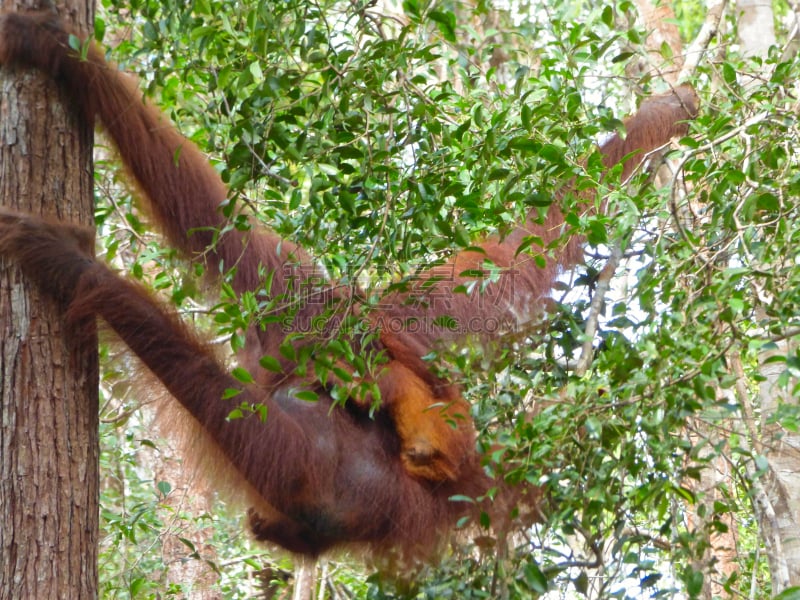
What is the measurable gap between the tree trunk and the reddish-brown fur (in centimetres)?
12

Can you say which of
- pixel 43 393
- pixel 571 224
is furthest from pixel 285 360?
pixel 571 224

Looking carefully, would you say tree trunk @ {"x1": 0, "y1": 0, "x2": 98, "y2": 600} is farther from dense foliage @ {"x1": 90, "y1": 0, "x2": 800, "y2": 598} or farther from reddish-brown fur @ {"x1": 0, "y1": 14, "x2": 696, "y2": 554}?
dense foliage @ {"x1": 90, "y1": 0, "x2": 800, "y2": 598}

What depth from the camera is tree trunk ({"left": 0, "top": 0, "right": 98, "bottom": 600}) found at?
300 cm

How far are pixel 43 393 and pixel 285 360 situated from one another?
136 centimetres

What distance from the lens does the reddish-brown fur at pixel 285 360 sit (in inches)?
141

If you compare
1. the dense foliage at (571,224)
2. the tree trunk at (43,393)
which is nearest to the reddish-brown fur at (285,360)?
the tree trunk at (43,393)

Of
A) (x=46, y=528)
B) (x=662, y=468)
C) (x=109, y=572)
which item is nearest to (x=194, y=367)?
(x=46, y=528)

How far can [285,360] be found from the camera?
429cm

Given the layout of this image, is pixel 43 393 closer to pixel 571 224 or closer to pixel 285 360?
pixel 285 360

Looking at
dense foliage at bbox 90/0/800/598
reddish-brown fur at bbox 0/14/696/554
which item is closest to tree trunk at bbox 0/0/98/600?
reddish-brown fur at bbox 0/14/696/554

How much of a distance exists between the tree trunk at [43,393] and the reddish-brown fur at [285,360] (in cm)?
12

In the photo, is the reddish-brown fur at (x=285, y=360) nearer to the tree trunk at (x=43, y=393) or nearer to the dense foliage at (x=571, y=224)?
the tree trunk at (x=43, y=393)

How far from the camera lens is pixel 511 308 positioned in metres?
4.43

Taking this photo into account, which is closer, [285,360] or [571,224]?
[571,224]
